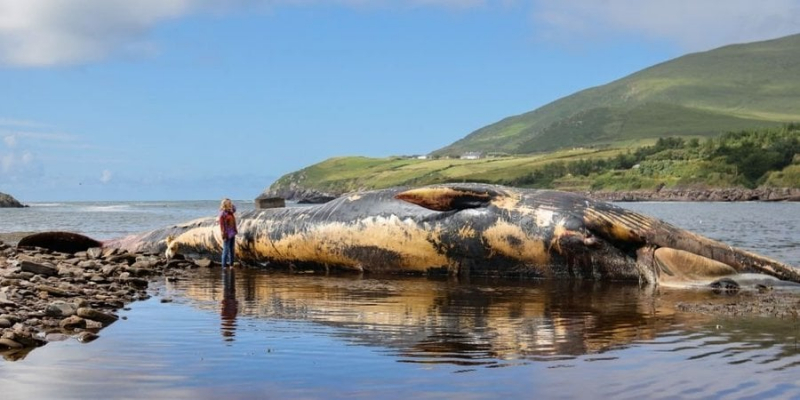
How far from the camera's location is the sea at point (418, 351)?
6.34 metres

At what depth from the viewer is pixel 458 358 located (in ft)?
24.9

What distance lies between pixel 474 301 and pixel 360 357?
4.83 meters

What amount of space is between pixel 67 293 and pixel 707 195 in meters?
135

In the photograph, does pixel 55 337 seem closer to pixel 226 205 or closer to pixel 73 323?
pixel 73 323

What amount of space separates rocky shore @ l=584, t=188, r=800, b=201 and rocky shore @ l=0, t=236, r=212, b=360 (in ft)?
351

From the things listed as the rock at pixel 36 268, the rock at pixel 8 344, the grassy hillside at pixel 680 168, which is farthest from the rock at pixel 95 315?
the grassy hillside at pixel 680 168

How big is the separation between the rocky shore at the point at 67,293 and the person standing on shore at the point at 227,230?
2.85 ft

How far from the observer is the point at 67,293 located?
37.2 feet

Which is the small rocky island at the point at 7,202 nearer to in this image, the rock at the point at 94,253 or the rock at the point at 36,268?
the rock at the point at 94,253

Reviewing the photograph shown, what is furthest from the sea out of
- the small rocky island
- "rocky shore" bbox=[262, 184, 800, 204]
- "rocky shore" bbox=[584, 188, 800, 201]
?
the small rocky island

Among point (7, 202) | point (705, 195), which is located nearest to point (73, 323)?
point (7, 202)

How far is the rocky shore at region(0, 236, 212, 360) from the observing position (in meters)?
8.47


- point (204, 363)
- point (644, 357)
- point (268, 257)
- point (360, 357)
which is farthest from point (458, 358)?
point (268, 257)

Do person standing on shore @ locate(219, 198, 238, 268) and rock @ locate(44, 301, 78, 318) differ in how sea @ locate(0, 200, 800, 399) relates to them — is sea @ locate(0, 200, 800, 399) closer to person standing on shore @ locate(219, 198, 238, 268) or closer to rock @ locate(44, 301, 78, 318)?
rock @ locate(44, 301, 78, 318)
